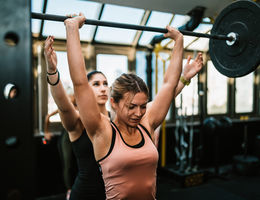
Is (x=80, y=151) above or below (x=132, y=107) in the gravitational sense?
below

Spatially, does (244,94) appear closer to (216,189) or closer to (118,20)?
(216,189)

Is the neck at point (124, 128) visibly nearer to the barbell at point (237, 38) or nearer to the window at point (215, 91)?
the barbell at point (237, 38)

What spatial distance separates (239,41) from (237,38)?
0.02 meters

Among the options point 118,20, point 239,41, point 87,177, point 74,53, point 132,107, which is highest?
point 118,20

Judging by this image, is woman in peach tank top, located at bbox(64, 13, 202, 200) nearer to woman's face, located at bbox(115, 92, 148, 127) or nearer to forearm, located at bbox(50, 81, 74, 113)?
woman's face, located at bbox(115, 92, 148, 127)

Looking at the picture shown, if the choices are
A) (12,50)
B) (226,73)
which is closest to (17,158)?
(12,50)

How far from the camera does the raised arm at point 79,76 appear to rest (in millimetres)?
794

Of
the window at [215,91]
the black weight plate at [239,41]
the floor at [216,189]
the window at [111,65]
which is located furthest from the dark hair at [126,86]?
the window at [215,91]

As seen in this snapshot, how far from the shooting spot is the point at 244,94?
17.5ft

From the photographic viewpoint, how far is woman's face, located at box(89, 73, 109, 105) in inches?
60.3

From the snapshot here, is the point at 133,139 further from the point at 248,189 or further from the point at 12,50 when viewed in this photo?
the point at 248,189

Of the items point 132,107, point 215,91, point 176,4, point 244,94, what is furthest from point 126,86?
point 244,94

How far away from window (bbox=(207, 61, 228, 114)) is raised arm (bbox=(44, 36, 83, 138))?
4.12m

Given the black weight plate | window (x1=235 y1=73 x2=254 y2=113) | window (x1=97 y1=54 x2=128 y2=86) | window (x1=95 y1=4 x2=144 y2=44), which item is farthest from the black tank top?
window (x1=235 y1=73 x2=254 y2=113)
